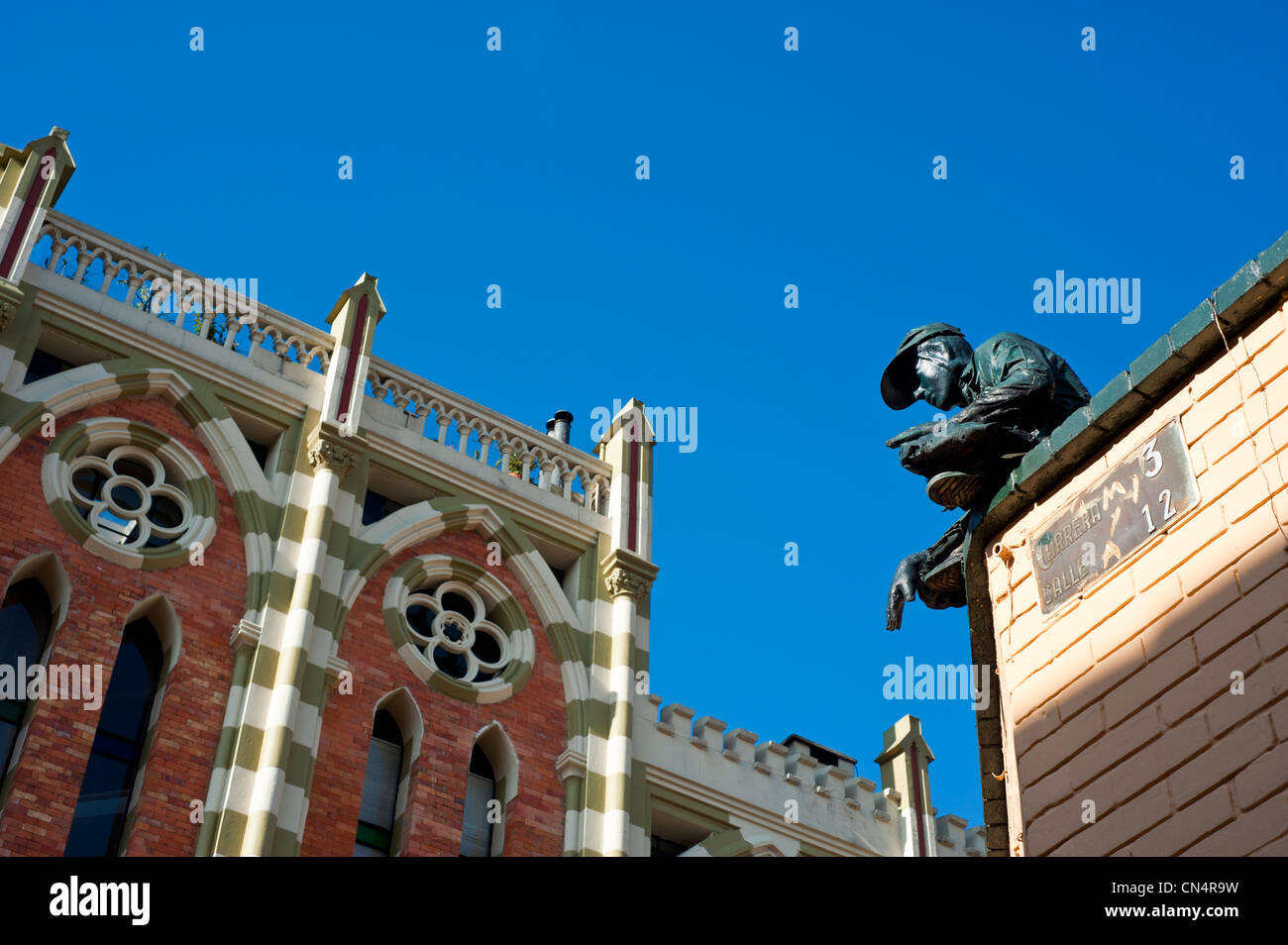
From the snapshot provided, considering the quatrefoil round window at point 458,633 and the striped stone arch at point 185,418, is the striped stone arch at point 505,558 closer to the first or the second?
the quatrefoil round window at point 458,633

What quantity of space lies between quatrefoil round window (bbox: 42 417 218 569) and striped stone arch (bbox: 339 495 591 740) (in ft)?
6.66

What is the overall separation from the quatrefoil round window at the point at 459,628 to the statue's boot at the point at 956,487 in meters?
11.5

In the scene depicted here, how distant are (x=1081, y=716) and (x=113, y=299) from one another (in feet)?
50.3

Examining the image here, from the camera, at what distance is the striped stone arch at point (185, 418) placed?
19016 millimetres

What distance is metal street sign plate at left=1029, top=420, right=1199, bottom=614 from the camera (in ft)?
27.9

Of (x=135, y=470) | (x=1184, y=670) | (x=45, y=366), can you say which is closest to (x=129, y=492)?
(x=135, y=470)

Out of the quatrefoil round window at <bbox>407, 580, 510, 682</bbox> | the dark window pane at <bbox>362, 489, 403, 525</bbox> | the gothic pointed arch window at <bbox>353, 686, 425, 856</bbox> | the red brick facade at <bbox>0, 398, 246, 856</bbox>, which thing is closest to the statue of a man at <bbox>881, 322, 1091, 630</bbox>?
the red brick facade at <bbox>0, 398, 246, 856</bbox>

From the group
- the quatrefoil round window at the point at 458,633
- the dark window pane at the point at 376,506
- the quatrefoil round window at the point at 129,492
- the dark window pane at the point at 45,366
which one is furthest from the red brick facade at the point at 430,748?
the dark window pane at the point at 45,366

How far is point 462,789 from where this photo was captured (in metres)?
19.5

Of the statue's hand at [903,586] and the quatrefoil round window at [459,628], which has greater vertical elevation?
the quatrefoil round window at [459,628]

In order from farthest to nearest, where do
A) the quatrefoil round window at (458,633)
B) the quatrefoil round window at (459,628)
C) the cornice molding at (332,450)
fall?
the cornice molding at (332,450)
the quatrefoil round window at (458,633)
the quatrefoil round window at (459,628)

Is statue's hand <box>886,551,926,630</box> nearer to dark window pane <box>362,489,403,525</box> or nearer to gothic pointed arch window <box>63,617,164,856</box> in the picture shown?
gothic pointed arch window <box>63,617,164,856</box>

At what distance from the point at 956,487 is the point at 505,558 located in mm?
13073
